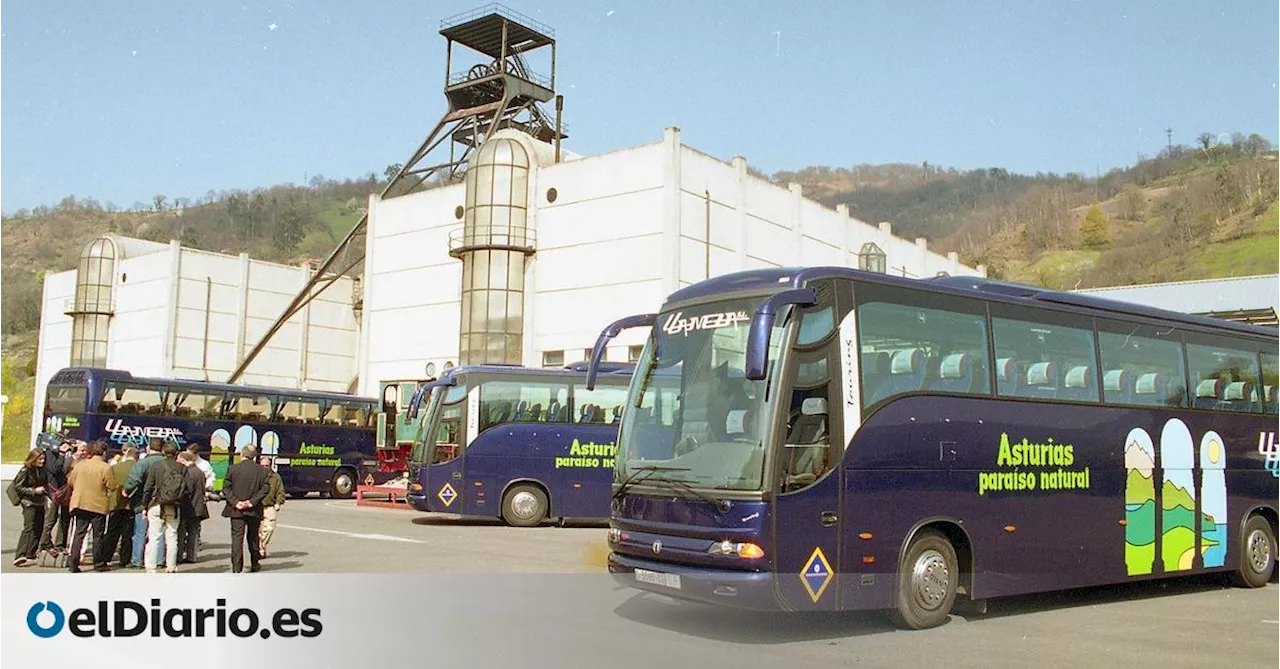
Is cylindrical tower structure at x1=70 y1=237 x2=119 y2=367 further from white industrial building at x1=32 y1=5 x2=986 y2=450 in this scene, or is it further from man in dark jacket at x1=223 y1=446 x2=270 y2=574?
man in dark jacket at x1=223 y1=446 x2=270 y2=574

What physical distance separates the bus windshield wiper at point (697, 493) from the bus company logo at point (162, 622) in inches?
125

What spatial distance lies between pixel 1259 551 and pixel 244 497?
12.8 meters

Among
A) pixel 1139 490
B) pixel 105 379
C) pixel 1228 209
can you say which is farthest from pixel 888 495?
pixel 1228 209

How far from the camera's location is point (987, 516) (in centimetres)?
1016

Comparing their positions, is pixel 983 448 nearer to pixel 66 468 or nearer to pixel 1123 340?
pixel 1123 340

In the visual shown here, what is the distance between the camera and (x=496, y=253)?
1608 inches

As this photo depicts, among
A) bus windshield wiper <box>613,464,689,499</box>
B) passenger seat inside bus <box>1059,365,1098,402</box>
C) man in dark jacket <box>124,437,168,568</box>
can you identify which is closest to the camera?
bus windshield wiper <box>613,464,689,499</box>

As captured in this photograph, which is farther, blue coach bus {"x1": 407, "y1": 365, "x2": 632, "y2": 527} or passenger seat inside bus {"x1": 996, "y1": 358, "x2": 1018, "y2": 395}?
blue coach bus {"x1": 407, "y1": 365, "x2": 632, "y2": 527}

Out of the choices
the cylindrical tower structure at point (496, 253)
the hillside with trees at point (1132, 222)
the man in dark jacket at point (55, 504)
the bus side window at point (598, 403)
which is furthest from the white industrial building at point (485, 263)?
the hillside with trees at point (1132, 222)

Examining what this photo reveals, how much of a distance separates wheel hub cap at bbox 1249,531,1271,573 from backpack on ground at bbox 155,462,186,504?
533 inches

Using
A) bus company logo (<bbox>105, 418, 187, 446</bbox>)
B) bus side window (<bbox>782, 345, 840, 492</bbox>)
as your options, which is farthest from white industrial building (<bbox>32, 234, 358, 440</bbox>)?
bus side window (<bbox>782, 345, 840, 492</bbox>)

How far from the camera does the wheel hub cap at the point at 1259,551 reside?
13.2 meters

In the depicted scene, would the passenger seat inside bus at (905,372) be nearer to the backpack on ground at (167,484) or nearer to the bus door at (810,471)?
the bus door at (810,471)

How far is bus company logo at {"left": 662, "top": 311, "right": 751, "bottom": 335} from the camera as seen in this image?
947cm
